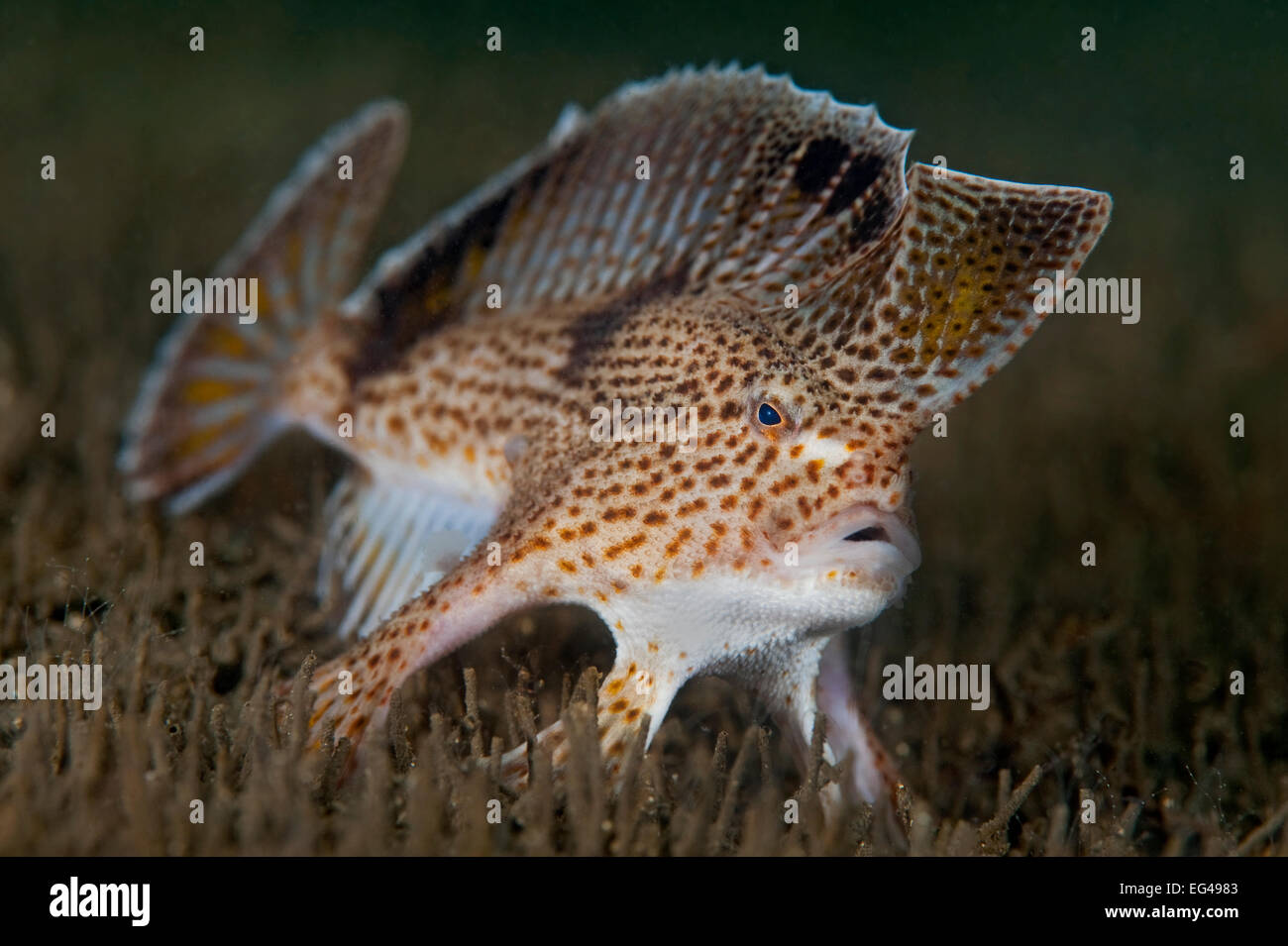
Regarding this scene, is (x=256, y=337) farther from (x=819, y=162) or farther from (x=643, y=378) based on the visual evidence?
(x=819, y=162)

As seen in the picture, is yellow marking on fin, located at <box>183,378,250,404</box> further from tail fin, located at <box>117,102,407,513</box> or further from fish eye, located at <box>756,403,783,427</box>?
fish eye, located at <box>756,403,783,427</box>

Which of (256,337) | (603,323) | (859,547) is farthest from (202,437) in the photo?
(859,547)

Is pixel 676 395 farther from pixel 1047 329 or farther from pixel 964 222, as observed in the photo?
pixel 1047 329

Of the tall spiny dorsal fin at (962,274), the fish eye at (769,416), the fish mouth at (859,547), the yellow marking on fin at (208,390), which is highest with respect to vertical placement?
the yellow marking on fin at (208,390)

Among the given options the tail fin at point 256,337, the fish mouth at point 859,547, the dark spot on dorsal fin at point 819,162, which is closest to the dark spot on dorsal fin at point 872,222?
the dark spot on dorsal fin at point 819,162

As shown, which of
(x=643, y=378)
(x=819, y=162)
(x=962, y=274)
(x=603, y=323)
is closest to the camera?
(x=962, y=274)

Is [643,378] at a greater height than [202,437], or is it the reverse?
[202,437]

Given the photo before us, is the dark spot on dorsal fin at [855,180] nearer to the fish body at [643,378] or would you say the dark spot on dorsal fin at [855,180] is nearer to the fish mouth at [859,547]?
the fish body at [643,378]
